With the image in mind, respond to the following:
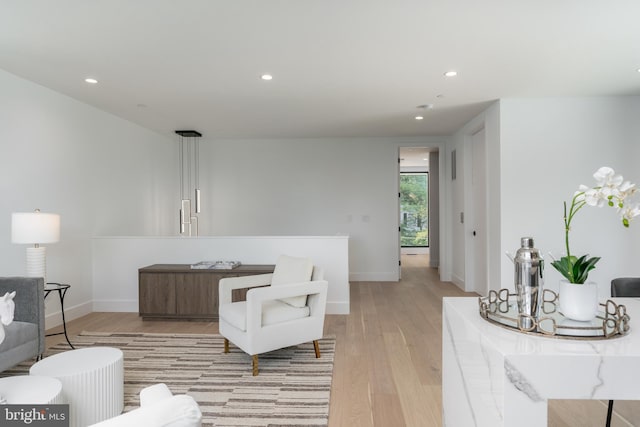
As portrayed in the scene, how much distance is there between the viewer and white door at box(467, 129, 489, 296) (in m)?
5.30

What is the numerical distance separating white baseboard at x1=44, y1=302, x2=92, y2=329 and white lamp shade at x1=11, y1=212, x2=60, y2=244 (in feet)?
3.46

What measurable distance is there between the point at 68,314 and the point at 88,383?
265 cm

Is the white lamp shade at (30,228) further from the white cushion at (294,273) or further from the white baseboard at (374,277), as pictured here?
the white baseboard at (374,277)

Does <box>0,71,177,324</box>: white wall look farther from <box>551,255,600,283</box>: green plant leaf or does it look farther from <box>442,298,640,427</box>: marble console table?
<box>551,255,600,283</box>: green plant leaf

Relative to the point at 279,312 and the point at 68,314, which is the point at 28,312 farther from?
the point at 279,312

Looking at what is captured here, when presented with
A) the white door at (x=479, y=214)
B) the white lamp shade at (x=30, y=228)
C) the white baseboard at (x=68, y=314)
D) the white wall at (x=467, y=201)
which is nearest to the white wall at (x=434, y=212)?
the white wall at (x=467, y=201)

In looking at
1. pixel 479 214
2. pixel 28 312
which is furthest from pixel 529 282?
pixel 479 214

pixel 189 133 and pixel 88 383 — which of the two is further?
pixel 189 133

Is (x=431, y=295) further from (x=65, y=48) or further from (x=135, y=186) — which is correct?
(x=65, y=48)

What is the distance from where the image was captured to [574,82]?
12.5ft

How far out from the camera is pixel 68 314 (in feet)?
13.9

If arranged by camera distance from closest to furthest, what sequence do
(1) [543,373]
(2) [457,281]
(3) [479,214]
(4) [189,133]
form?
(1) [543,373] → (3) [479,214] → (4) [189,133] → (2) [457,281]

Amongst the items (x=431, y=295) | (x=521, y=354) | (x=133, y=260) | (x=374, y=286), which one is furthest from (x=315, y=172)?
(x=521, y=354)

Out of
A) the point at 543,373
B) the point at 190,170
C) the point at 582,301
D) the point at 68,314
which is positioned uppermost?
the point at 190,170
